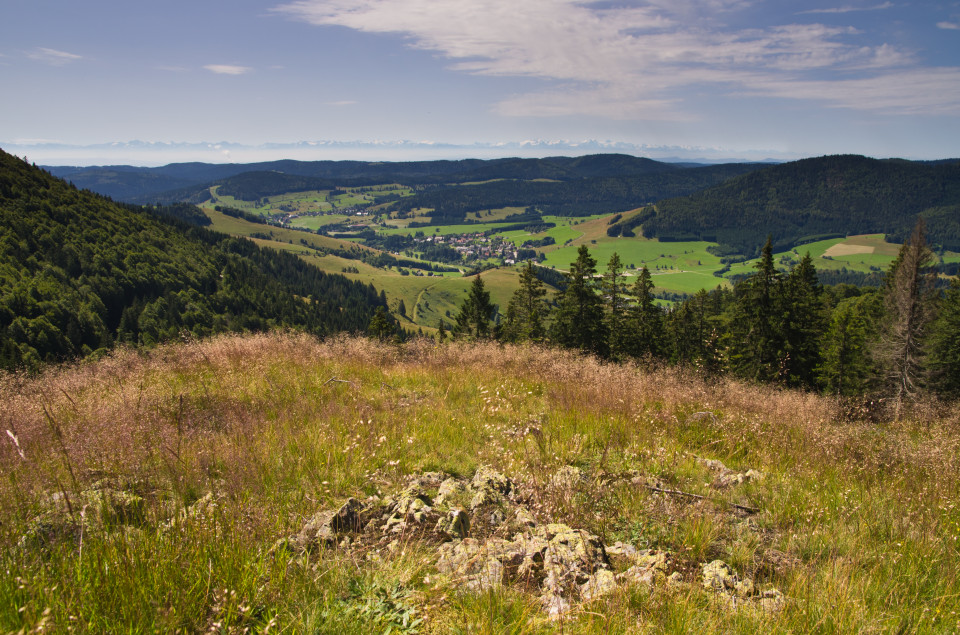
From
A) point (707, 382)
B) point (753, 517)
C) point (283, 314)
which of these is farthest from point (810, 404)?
point (283, 314)

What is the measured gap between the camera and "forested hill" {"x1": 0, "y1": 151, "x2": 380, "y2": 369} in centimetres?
7906

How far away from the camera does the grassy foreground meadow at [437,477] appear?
2.45 metres

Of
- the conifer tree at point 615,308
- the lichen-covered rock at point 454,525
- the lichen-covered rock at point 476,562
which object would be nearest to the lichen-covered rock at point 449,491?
the lichen-covered rock at point 454,525

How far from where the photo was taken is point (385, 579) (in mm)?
2830

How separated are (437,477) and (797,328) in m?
35.4

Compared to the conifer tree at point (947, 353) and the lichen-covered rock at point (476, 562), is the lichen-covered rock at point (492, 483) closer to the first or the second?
the lichen-covered rock at point (476, 562)

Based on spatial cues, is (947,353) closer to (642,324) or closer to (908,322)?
(908,322)

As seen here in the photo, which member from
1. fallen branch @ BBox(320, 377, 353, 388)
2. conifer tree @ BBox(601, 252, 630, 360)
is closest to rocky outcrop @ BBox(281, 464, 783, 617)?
fallen branch @ BBox(320, 377, 353, 388)

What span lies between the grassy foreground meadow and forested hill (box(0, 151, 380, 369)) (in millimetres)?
65198

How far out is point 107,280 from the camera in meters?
99.6

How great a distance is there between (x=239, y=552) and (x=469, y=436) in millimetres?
3621

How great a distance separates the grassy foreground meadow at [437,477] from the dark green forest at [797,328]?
18.5 metres

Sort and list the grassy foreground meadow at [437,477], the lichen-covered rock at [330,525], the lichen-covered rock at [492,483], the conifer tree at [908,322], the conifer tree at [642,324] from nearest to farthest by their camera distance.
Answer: the grassy foreground meadow at [437,477] → the lichen-covered rock at [330,525] → the lichen-covered rock at [492,483] → the conifer tree at [908,322] → the conifer tree at [642,324]

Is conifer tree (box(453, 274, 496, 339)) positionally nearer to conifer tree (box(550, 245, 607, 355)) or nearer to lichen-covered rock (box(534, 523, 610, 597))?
conifer tree (box(550, 245, 607, 355))
